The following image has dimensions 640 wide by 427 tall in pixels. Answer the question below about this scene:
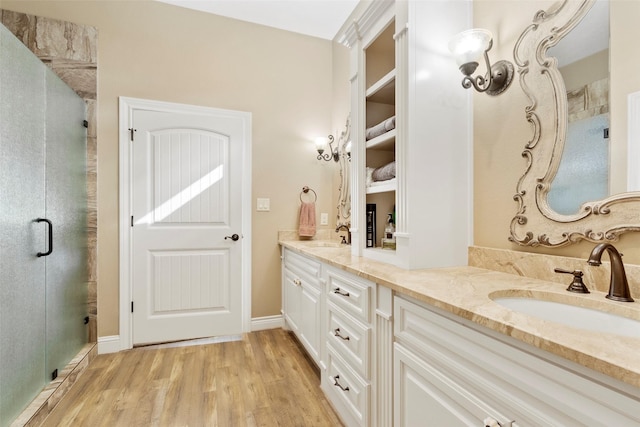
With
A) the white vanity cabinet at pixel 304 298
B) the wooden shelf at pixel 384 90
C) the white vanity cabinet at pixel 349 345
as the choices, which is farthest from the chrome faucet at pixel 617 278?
the white vanity cabinet at pixel 304 298

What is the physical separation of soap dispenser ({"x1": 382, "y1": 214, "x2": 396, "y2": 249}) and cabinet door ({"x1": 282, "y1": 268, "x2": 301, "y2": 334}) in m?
0.81

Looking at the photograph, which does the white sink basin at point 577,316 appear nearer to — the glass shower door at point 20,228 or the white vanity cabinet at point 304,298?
the white vanity cabinet at point 304,298

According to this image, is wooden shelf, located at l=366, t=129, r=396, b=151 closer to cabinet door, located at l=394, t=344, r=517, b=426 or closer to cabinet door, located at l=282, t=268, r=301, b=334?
cabinet door, located at l=394, t=344, r=517, b=426

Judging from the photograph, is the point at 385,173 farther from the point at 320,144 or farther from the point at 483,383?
the point at 320,144

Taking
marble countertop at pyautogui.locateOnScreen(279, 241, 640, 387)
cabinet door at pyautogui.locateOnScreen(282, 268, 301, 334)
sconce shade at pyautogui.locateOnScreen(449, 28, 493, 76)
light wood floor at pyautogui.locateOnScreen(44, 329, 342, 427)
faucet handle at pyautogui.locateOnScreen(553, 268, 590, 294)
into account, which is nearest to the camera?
marble countertop at pyautogui.locateOnScreen(279, 241, 640, 387)

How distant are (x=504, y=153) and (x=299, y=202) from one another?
1.96 m

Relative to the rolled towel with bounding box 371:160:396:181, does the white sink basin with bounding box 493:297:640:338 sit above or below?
below

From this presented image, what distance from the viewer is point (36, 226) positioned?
173 cm

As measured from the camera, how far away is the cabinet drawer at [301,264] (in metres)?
2.02

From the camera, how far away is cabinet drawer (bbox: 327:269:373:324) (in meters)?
1.38


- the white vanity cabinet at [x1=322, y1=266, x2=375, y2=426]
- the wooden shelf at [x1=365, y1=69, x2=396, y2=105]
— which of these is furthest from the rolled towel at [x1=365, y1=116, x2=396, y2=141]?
the white vanity cabinet at [x1=322, y1=266, x2=375, y2=426]

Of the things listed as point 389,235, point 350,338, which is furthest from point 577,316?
point 389,235

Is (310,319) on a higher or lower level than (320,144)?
lower

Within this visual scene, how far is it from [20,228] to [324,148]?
89.6 inches
